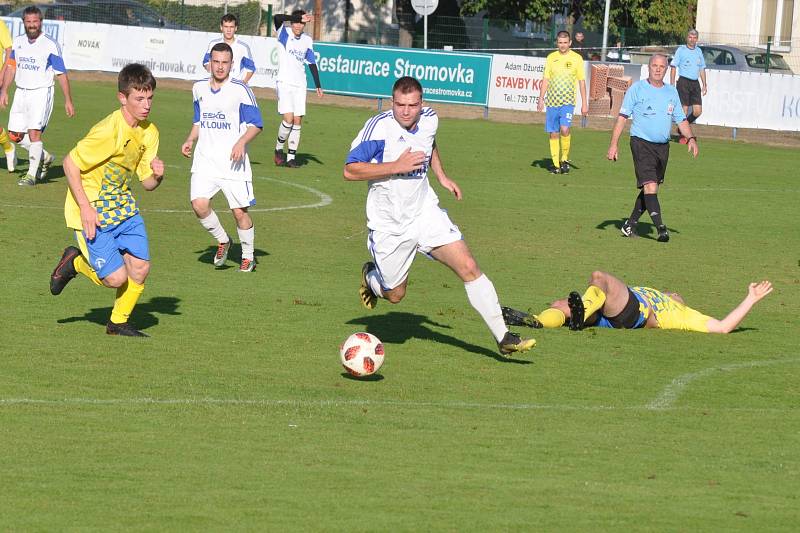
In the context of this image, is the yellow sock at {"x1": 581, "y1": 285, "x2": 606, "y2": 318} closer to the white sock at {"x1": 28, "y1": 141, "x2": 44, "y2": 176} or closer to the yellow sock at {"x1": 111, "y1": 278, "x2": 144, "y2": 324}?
the yellow sock at {"x1": 111, "y1": 278, "x2": 144, "y2": 324}

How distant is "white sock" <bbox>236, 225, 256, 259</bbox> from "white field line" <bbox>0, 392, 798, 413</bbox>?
539cm

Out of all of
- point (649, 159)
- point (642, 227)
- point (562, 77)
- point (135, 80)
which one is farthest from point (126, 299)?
point (562, 77)

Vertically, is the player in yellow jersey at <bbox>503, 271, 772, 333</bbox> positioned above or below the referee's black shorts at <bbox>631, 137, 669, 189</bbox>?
below

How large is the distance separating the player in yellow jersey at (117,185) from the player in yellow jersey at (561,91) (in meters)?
14.9

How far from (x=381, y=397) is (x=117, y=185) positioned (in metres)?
2.81

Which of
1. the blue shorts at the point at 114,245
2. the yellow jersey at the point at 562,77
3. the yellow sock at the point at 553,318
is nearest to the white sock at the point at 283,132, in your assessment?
the yellow jersey at the point at 562,77

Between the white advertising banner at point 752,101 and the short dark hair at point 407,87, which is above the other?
the short dark hair at point 407,87

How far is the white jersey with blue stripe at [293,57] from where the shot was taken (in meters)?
23.0

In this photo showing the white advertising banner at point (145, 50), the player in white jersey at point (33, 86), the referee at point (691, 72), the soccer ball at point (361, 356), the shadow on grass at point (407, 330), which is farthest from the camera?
the white advertising banner at point (145, 50)

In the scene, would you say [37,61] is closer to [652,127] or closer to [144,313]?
[144,313]

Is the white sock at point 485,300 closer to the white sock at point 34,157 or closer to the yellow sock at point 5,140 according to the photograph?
the white sock at point 34,157

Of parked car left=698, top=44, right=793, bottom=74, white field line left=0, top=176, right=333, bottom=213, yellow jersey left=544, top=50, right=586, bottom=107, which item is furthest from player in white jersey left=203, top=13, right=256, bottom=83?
parked car left=698, top=44, right=793, bottom=74

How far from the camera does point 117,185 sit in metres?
10.0

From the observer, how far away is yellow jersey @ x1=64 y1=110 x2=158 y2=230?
32.3ft
